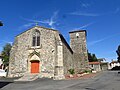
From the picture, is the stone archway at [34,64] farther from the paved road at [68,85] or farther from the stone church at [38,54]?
the paved road at [68,85]

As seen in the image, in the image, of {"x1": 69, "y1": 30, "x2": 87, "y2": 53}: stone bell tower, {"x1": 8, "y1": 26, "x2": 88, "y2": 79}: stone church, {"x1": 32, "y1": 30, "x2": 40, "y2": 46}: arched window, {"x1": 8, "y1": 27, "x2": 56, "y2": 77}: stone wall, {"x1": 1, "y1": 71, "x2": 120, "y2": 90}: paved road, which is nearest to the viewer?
{"x1": 1, "y1": 71, "x2": 120, "y2": 90}: paved road

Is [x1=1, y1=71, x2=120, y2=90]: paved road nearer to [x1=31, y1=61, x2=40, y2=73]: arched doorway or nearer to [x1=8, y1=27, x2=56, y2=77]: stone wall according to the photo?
[x1=8, y1=27, x2=56, y2=77]: stone wall

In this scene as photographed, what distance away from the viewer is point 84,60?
33938 mm

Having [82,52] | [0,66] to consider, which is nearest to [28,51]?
[82,52]

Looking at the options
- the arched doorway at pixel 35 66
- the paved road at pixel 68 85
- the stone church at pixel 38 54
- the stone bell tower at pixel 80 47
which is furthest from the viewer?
the stone bell tower at pixel 80 47

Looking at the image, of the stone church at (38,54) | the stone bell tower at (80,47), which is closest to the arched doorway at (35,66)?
the stone church at (38,54)

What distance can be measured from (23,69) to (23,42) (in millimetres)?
4280

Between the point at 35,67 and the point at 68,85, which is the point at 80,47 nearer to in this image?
Answer: the point at 35,67

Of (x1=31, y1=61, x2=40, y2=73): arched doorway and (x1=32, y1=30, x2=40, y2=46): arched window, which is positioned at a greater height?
(x1=32, y1=30, x2=40, y2=46): arched window

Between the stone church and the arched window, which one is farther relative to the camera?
the arched window

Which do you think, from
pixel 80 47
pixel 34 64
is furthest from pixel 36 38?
pixel 80 47

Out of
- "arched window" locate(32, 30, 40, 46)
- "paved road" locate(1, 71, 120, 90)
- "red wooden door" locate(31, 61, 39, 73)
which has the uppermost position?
"arched window" locate(32, 30, 40, 46)

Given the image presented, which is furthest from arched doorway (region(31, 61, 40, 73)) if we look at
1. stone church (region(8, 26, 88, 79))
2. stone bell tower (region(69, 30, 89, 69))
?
stone bell tower (region(69, 30, 89, 69))

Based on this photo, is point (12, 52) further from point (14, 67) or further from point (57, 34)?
point (57, 34)
